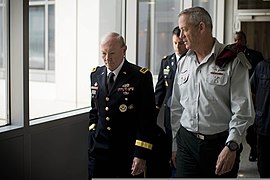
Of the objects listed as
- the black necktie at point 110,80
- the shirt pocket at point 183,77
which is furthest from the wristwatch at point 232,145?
the black necktie at point 110,80

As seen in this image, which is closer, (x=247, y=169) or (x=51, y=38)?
(x=51, y=38)

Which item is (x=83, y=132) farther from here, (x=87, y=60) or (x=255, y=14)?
(x=255, y=14)

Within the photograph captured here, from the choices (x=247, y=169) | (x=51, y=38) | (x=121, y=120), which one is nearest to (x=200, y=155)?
(x=121, y=120)

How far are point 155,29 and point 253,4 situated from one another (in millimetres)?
2125

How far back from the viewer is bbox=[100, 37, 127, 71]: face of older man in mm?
2670

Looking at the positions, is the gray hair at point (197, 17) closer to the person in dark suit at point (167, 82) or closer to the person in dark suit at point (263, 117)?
the person in dark suit at point (167, 82)

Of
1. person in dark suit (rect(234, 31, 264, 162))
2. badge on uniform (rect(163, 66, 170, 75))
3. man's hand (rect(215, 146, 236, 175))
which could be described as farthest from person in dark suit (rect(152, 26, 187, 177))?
person in dark suit (rect(234, 31, 264, 162))

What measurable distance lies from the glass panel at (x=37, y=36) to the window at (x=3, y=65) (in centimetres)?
39

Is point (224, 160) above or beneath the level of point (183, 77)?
beneath

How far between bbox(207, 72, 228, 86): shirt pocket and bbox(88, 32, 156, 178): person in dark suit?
0.49 meters

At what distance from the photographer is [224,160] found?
2248mm

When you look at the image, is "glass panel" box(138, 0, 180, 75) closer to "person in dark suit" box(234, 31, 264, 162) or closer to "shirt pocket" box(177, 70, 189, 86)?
"person in dark suit" box(234, 31, 264, 162)

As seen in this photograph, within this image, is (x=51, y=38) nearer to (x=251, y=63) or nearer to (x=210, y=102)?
→ (x=210, y=102)

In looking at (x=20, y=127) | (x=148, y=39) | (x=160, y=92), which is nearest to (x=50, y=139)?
(x=20, y=127)
